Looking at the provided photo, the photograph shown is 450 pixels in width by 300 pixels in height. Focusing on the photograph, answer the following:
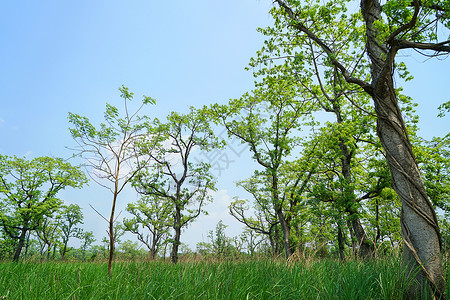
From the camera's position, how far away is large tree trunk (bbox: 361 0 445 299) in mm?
2479

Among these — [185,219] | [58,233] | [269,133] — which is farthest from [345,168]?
[58,233]

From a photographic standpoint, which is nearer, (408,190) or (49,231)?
(408,190)

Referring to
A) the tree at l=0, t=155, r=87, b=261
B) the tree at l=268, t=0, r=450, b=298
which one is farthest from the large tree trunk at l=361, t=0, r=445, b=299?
the tree at l=0, t=155, r=87, b=261

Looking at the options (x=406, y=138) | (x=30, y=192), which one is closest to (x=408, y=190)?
(x=406, y=138)

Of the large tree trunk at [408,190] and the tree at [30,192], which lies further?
the tree at [30,192]

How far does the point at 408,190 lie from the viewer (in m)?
2.77

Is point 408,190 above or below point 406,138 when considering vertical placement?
below

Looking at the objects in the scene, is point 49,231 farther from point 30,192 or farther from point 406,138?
point 406,138

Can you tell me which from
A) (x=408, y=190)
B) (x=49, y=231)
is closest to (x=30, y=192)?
(x=49, y=231)

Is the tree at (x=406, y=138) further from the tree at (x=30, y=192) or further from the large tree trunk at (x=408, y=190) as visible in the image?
the tree at (x=30, y=192)

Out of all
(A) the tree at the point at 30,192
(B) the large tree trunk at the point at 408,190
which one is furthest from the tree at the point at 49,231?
(B) the large tree trunk at the point at 408,190

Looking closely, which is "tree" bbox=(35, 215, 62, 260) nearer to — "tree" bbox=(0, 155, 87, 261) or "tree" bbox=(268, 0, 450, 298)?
"tree" bbox=(0, 155, 87, 261)

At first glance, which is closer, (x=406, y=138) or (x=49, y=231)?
(x=406, y=138)

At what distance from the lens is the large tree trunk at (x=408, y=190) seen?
8.13 ft
